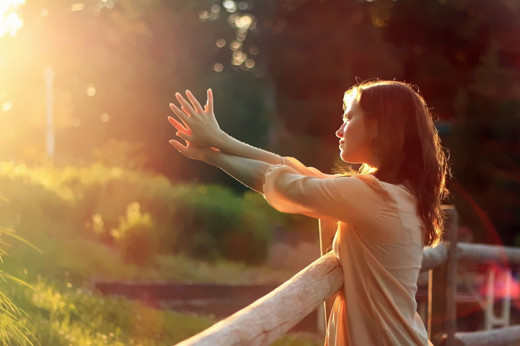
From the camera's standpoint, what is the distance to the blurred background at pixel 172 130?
7961 millimetres

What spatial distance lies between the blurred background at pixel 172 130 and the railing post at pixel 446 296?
509 millimetres

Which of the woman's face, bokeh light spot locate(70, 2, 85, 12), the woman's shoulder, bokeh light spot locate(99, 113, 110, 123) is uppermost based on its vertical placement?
bokeh light spot locate(70, 2, 85, 12)

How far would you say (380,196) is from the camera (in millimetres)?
2184

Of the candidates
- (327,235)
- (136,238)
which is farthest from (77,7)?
(327,235)

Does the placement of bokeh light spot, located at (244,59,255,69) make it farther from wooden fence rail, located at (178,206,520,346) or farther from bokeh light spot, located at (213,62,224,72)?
wooden fence rail, located at (178,206,520,346)

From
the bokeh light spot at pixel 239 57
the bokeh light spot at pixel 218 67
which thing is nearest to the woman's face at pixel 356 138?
the bokeh light spot at pixel 239 57

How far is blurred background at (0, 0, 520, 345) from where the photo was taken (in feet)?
26.1

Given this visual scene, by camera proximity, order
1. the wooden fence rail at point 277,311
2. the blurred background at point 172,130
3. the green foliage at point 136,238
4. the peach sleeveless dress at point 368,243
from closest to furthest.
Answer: the wooden fence rail at point 277,311
the peach sleeveless dress at point 368,243
the blurred background at point 172,130
the green foliage at point 136,238

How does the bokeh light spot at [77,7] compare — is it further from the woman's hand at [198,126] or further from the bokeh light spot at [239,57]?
the woman's hand at [198,126]

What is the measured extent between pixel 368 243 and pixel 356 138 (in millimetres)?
338

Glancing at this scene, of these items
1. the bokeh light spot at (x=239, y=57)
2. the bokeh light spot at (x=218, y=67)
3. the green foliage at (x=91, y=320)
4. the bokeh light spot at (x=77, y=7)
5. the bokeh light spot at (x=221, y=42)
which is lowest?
the green foliage at (x=91, y=320)

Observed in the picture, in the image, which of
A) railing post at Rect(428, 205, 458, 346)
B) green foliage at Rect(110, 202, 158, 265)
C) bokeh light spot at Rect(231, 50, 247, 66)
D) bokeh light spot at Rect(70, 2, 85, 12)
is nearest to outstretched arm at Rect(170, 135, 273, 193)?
railing post at Rect(428, 205, 458, 346)

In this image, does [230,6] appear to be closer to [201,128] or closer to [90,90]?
[90,90]

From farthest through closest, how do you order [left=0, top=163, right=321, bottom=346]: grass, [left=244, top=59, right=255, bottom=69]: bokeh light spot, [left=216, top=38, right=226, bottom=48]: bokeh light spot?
[left=244, top=59, right=255, bottom=69]: bokeh light spot
[left=216, top=38, right=226, bottom=48]: bokeh light spot
[left=0, top=163, right=321, bottom=346]: grass
